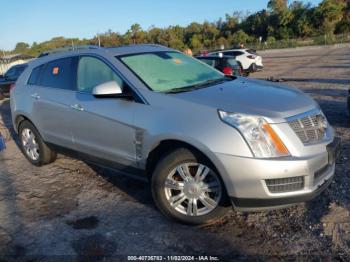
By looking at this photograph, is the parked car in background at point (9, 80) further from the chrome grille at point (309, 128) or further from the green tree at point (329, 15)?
the green tree at point (329, 15)

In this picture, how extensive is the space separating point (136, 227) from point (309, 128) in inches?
74.3

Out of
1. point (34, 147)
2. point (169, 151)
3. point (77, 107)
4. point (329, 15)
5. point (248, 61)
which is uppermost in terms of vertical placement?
point (329, 15)

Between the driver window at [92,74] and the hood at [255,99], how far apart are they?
1032mm

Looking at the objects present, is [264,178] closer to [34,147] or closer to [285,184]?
[285,184]

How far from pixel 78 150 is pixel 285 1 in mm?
77189

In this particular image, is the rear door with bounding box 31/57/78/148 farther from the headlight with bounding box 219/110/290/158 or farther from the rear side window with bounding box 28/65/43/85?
the headlight with bounding box 219/110/290/158

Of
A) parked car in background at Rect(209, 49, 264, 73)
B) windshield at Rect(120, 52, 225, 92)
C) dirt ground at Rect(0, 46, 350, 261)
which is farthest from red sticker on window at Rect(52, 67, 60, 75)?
parked car in background at Rect(209, 49, 264, 73)

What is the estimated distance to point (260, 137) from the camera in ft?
10.9

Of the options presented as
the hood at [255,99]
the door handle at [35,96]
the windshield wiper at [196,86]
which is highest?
the windshield wiper at [196,86]

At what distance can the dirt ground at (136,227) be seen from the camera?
3.38m

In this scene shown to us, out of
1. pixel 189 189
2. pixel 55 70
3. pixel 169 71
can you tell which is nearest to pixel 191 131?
pixel 189 189

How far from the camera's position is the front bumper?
3.27 m

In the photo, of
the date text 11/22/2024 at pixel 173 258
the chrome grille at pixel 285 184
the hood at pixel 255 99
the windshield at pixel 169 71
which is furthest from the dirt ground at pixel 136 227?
the windshield at pixel 169 71

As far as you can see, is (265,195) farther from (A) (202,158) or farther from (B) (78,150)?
(B) (78,150)
